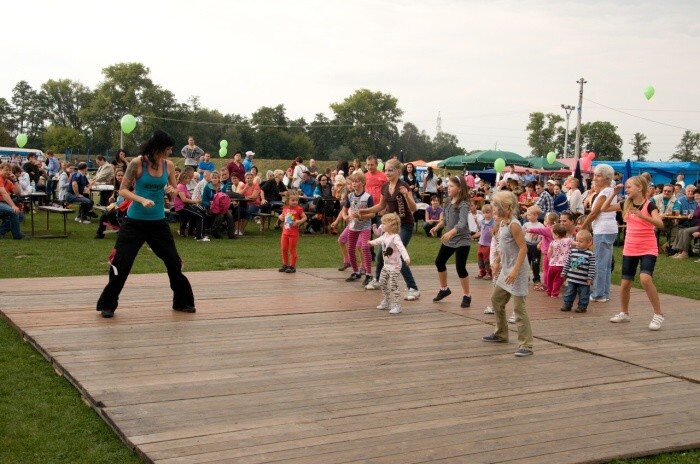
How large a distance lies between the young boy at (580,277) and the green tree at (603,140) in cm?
9245

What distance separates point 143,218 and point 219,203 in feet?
34.3

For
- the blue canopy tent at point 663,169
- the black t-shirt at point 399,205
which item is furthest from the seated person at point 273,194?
the blue canopy tent at point 663,169

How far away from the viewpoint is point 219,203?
1902 centimetres

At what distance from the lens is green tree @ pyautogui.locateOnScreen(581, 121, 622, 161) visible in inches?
3922

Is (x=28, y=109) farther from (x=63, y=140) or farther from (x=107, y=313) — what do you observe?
(x=107, y=313)

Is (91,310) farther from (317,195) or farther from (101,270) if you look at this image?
(317,195)

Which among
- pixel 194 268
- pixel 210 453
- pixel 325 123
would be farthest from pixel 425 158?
pixel 210 453

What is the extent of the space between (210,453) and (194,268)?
909cm

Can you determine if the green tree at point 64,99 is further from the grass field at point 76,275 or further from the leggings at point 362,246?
the leggings at point 362,246

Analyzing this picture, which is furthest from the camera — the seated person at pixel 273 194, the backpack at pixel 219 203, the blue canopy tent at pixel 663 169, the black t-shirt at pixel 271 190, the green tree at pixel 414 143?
the green tree at pixel 414 143

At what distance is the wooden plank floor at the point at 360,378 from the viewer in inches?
193

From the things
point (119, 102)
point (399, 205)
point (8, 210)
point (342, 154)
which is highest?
point (119, 102)

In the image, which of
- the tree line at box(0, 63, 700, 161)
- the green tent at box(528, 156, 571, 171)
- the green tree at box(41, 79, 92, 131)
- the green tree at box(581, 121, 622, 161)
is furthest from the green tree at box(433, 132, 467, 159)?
the green tent at box(528, 156, 571, 171)

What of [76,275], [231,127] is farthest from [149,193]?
[231,127]
